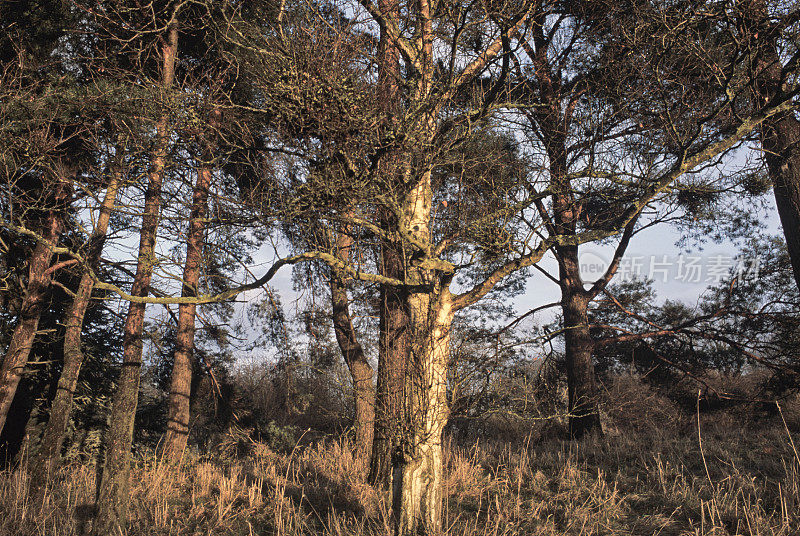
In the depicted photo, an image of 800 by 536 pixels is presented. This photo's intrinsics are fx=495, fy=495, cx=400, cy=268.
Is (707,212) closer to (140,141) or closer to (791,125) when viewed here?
(791,125)

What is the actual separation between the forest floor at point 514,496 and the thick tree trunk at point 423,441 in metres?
0.24

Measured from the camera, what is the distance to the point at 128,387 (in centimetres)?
626

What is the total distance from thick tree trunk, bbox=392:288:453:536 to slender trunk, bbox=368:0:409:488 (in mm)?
147

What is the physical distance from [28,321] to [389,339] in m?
7.25

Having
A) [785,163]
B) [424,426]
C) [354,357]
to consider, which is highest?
[785,163]

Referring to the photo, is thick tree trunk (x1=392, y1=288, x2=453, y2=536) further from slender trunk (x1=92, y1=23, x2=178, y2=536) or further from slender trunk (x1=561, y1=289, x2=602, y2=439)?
slender trunk (x1=561, y1=289, x2=602, y2=439)

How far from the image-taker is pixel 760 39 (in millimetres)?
5621

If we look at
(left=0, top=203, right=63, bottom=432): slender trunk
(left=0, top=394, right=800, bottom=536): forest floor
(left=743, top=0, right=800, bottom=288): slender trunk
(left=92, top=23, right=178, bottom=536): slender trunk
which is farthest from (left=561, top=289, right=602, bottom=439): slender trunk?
(left=0, top=203, right=63, bottom=432): slender trunk

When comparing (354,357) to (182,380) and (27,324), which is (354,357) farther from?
(27,324)

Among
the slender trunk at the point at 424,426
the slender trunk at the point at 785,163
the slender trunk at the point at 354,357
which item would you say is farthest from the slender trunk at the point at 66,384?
the slender trunk at the point at 785,163

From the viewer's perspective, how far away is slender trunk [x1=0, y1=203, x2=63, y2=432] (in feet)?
28.1

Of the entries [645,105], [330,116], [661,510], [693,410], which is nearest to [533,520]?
[661,510]

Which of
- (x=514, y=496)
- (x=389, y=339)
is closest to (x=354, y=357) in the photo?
(x=389, y=339)

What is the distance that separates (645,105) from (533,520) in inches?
218
